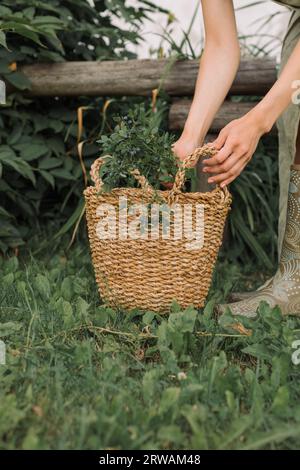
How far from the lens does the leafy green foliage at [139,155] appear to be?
1.71m

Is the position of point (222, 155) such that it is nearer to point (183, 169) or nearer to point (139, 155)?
point (183, 169)

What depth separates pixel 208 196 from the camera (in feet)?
5.57

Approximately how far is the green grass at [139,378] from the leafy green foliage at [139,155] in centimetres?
34

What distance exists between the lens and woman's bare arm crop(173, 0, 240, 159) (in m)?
1.88

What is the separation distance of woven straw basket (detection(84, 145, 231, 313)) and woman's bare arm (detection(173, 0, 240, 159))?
0.22m

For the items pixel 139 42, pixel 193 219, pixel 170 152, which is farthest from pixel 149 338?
pixel 139 42

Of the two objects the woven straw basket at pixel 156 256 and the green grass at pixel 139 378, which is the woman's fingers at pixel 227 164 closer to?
the woven straw basket at pixel 156 256

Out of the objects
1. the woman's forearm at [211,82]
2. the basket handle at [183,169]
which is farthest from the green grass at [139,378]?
the woman's forearm at [211,82]

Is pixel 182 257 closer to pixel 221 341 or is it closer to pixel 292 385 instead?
pixel 221 341

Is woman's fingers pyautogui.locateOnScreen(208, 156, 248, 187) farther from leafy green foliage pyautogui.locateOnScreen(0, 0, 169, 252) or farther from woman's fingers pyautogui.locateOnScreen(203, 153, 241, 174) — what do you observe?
leafy green foliage pyautogui.locateOnScreen(0, 0, 169, 252)

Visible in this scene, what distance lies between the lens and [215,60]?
1.90 m

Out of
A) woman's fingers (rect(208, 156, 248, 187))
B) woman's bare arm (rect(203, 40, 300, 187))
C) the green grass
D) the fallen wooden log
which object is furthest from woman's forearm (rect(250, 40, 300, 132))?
the fallen wooden log

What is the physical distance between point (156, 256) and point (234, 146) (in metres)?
0.33
